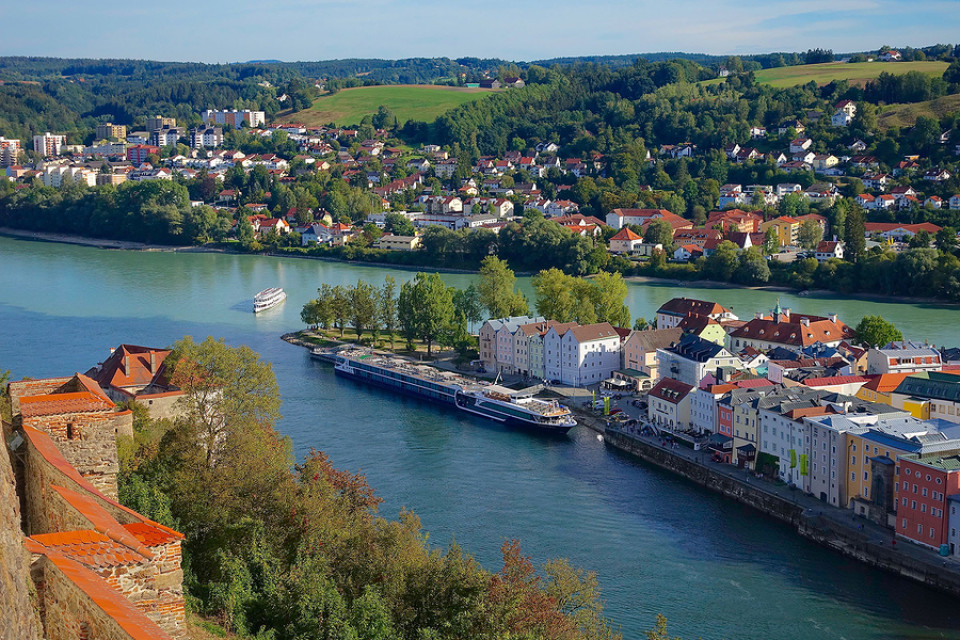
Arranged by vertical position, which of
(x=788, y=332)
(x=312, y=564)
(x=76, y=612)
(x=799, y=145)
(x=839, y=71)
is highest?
(x=839, y=71)

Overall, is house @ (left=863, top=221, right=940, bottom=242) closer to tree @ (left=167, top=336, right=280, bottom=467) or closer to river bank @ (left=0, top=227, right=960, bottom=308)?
river bank @ (left=0, top=227, right=960, bottom=308)

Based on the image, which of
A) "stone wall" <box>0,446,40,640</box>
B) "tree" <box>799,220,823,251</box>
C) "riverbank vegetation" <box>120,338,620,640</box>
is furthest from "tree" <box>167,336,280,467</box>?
"tree" <box>799,220,823,251</box>

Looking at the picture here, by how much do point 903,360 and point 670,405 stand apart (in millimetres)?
2880

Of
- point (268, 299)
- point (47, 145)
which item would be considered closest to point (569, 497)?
point (268, 299)

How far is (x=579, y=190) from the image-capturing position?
31.5 meters

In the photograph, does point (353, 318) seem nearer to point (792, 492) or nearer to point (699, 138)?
point (792, 492)

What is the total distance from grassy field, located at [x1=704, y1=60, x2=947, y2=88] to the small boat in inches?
946

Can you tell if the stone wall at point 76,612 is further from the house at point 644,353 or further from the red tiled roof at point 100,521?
the house at point 644,353

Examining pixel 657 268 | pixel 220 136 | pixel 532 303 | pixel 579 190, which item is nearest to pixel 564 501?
pixel 532 303

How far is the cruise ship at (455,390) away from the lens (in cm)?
1238

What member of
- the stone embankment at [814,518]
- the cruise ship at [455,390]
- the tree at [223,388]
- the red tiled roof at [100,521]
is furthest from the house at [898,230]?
the red tiled roof at [100,521]

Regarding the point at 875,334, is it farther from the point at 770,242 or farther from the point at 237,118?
the point at 237,118

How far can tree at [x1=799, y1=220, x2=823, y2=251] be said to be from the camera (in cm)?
2414

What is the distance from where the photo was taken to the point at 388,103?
48.5 metres
